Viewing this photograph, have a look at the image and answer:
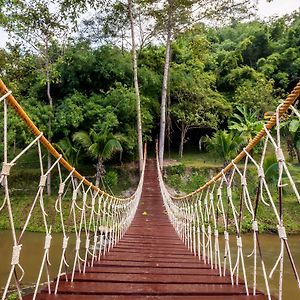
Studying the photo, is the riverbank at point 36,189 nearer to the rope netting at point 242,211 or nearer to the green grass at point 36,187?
the green grass at point 36,187

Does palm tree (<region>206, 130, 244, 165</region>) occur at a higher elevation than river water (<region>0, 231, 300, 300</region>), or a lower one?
higher

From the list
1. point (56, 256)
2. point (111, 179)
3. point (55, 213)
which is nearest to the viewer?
point (55, 213)

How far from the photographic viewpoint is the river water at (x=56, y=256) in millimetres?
Result: 5547

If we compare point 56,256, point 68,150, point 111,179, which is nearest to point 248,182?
point 111,179

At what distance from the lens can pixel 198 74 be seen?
12.8 m

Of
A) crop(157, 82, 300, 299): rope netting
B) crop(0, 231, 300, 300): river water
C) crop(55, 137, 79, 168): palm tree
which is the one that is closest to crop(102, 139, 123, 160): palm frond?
crop(55, 137, 79, 168): palm tree

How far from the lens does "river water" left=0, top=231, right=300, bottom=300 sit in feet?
18.2

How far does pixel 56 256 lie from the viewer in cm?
686

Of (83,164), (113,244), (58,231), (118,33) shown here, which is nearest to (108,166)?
(83,164)

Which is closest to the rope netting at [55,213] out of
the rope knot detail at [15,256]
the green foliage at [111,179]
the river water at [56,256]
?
the rope knot detail at [15,256]

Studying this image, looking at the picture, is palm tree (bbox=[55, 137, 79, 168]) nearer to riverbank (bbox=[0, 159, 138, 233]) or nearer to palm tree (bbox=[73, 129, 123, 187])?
palm tree (bbox=[73, 129, 123, 187])

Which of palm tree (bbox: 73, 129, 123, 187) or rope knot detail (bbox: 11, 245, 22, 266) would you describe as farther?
palm tree (bbox: 73, 129, 123, 187)

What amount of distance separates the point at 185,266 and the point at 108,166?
8.87 m

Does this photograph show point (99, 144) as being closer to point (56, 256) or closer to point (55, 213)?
point (56, 256)
